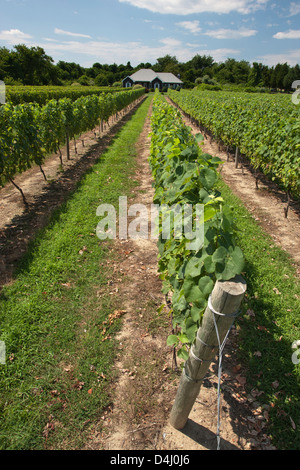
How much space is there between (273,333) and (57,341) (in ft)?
9.26

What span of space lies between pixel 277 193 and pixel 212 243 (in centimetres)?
735

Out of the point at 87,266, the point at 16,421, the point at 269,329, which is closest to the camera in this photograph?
the point at 16,421

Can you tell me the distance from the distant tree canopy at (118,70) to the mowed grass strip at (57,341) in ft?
176

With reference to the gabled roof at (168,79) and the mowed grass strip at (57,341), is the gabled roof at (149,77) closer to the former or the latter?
the gabled roof at (168,79)

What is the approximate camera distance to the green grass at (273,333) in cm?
265

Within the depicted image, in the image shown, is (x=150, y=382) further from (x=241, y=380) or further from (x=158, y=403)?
(x=241, y=380)

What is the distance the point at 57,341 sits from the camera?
133 inches

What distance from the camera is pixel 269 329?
3.57m

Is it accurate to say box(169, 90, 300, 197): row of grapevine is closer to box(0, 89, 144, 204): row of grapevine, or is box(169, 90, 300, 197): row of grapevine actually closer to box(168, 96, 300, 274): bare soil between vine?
box(168, 96, 300, 274): bare soil between vine

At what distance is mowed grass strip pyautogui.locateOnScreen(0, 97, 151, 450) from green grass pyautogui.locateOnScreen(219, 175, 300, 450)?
169 cm

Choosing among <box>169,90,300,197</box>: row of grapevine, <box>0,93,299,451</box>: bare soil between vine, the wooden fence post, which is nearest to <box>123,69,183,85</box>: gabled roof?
<box>169,90,300,197</box>: row of grapevine

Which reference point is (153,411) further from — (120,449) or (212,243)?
(212,243)

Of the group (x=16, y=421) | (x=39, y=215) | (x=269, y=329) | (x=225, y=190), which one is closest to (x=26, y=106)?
(x=39, y=215)
